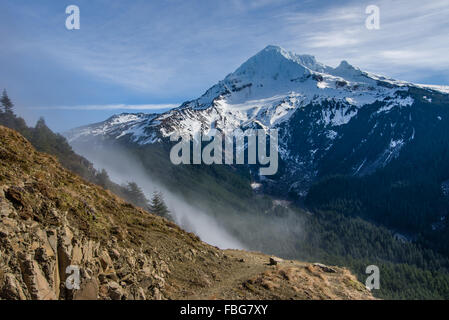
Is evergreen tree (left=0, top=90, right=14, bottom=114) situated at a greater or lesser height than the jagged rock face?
greater

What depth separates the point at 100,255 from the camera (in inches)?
593

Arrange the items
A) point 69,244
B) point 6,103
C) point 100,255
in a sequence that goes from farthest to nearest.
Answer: point 6,103, point 100,255, point 69,244

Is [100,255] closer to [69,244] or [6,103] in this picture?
[69,244]

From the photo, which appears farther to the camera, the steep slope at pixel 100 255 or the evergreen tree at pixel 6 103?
the evergreen tree at pixel 6 103

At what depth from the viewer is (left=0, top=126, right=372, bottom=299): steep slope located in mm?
12312

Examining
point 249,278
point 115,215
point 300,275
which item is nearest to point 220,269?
point 249,278

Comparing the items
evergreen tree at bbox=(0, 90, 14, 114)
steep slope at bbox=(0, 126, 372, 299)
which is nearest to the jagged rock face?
steep slope at bbox=(0, 126, 372, 299)

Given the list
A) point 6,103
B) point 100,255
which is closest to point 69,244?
point 100,255

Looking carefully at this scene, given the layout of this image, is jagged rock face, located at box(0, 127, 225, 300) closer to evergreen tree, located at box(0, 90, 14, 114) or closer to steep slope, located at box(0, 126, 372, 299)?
steep slope, located at box(0, 126, 372, 299)

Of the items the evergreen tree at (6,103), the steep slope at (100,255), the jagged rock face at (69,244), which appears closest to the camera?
the jagged rock face at (69,244)

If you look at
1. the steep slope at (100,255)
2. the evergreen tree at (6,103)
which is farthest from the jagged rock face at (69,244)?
the evergreen tree at (6,103)

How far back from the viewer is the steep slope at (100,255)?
12.3m

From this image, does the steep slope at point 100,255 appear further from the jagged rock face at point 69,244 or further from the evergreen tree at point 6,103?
the evergreen tree at point 6,103
